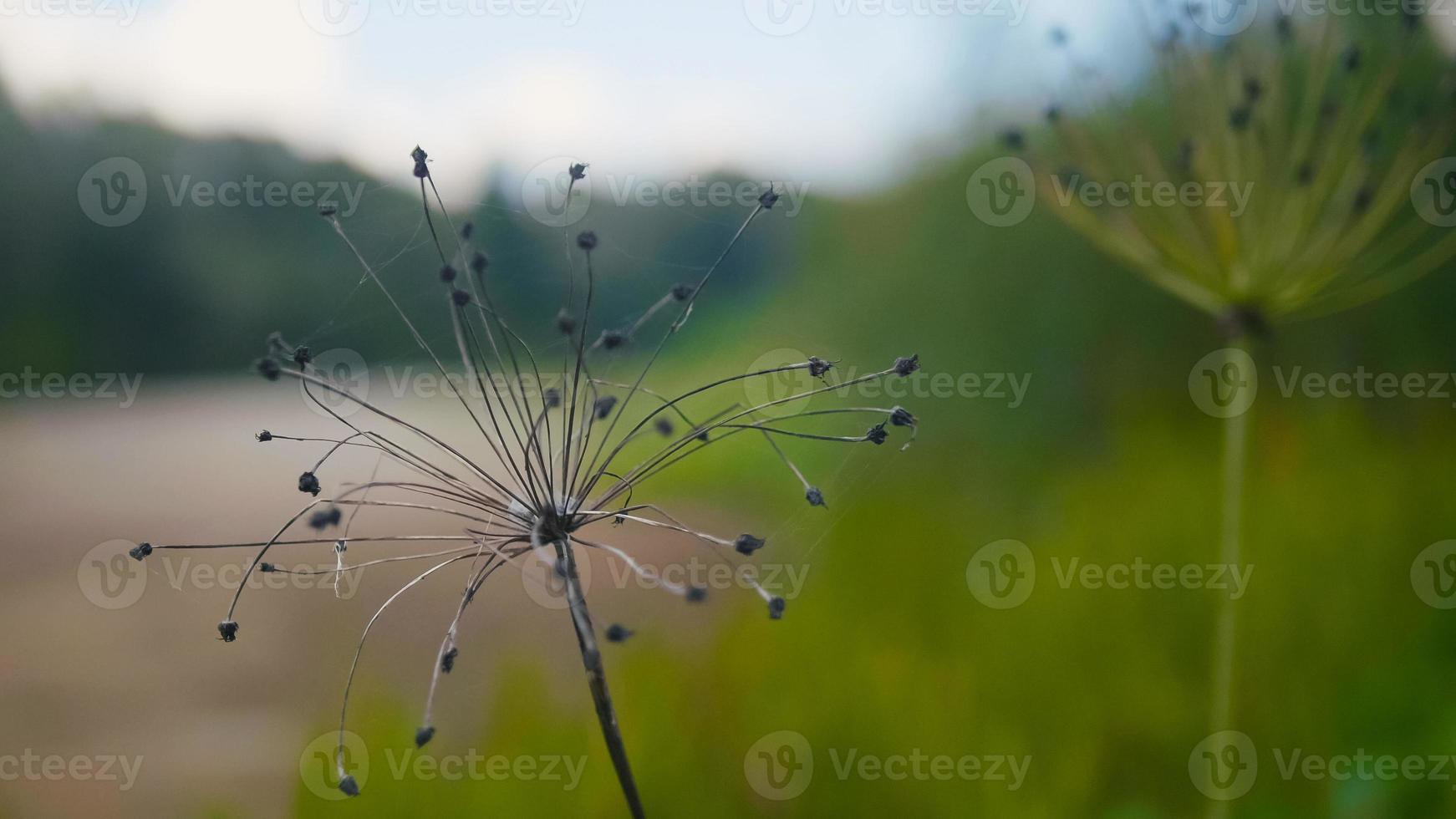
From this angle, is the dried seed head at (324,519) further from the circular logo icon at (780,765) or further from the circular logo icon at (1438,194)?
the circular logo icon at (1438,194)

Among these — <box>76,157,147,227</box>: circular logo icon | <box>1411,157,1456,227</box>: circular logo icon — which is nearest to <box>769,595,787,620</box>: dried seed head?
<box>76,157,147,227</box>: circular logo icon

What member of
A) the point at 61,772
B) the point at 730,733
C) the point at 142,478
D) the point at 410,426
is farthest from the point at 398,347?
the point at 142,478

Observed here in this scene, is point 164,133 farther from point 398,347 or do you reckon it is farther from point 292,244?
point 398,347

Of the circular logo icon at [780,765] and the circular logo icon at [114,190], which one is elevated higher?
the circular logo icon at [114,190]

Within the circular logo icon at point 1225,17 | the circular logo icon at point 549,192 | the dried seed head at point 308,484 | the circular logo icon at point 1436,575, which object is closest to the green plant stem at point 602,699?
the dried seed head at point 308,484

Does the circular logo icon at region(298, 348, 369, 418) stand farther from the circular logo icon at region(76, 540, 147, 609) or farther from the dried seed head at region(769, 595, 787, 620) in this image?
the circular logo icon at region(76, 540, 147, 609)

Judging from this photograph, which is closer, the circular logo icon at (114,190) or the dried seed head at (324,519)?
the dried seed head at (324,519)

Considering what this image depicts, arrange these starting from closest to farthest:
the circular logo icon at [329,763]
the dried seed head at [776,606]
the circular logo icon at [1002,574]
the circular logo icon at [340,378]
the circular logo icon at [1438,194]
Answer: the dried seed head at [776,606], the circular logo icon at [340,378], the circular logo icon at [329,763], the circular logo icon at [1002,574], the circular logo icon at [1438,194]

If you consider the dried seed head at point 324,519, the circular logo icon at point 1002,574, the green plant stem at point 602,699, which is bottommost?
the green plant stem at point 602,699
